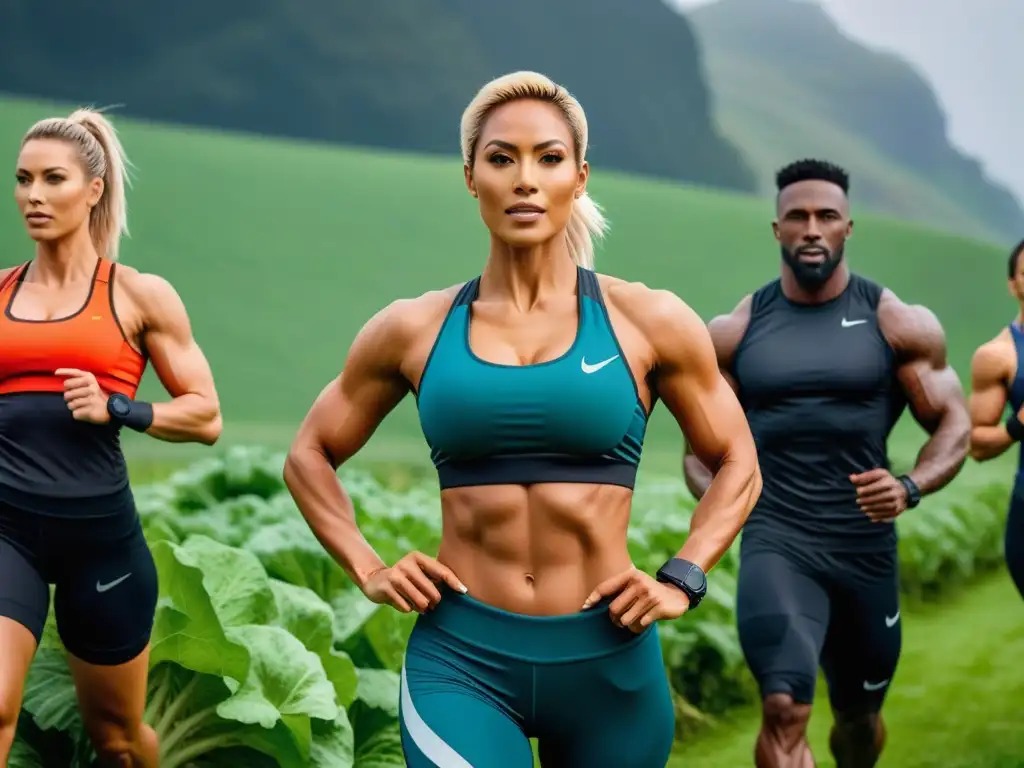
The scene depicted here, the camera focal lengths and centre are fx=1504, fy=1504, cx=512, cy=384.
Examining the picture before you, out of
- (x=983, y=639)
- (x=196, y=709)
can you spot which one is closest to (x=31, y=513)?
(x=196, y=709)

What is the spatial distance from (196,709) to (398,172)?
826 inches

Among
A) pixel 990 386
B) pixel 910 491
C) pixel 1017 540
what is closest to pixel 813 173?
pixel 910 491

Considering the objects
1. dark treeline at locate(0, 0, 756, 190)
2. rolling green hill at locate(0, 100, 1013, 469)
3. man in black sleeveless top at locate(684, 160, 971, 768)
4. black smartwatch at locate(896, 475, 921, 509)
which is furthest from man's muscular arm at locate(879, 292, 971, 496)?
dark treeline at locate(0, 0, 756, 190)

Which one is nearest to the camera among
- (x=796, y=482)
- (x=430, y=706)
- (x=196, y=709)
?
(x=430, y=706)

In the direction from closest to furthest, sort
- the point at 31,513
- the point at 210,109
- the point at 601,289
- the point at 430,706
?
the point at 430,706 → the point at 601,289 → the point at 31,513 → the point at 210,109

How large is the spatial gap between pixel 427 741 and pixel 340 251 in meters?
19.2

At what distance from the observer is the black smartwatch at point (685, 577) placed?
330cm

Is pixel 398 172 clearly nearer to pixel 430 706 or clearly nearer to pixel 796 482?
pixel 796 482

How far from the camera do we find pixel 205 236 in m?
21.2

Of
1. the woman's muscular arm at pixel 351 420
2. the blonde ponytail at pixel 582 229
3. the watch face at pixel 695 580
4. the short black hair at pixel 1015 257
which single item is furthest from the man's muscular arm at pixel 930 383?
the woman's muscular arm at pixel 351 420

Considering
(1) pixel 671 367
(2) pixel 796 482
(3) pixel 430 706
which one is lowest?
(3) pixel 430 706

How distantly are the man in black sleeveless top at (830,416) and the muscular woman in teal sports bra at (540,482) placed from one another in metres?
2.21

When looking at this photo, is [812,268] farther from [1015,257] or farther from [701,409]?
[701,409]

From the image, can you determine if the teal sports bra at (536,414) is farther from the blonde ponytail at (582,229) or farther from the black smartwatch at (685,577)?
the blonde ponytail at (582,229)
